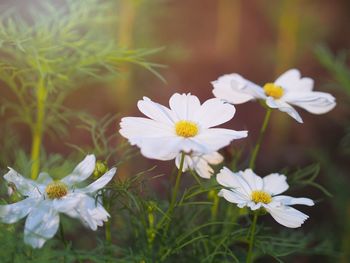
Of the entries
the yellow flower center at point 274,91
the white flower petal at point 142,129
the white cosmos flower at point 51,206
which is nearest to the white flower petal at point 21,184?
the white cosmos flower at point 51,206

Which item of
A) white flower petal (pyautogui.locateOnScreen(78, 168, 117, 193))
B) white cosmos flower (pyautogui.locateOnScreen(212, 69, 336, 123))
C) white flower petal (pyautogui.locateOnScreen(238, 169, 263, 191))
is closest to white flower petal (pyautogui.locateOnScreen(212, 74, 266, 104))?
white cosmos flower (pyautogui.locateOnScreen(212, 69, 336, 123))

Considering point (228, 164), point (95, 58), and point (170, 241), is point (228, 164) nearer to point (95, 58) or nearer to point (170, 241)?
point (170, 241)

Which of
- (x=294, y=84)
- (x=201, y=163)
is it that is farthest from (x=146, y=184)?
(x=294, y=84)

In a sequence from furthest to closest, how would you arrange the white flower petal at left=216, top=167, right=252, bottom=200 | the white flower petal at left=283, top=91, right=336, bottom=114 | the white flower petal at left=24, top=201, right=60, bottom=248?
the white flower petal at left=283, top=91, right=336, bottom=114 → the white flower petal at left=216, top=167, right=252, bottom=200 → the white flower petal at left=24, top=201, right=60, bottom=248

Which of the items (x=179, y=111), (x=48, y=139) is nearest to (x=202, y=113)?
(x=179, y=111)

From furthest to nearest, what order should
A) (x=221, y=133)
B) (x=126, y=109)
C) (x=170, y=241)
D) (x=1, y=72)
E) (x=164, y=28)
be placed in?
(x=164, y=28) < (x=126, y=109) < (x=1, y=72) < (x=170, y=241) < (x=221, y=133)

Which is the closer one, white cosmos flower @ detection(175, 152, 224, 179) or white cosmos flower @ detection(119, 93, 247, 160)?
white cosmos flower @ detection(119, 93, 247, 160)

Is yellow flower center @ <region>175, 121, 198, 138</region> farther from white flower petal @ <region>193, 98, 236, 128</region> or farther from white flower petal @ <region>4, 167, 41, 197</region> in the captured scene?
white flower petal @ <region>4, 167, 41, 197</region>
